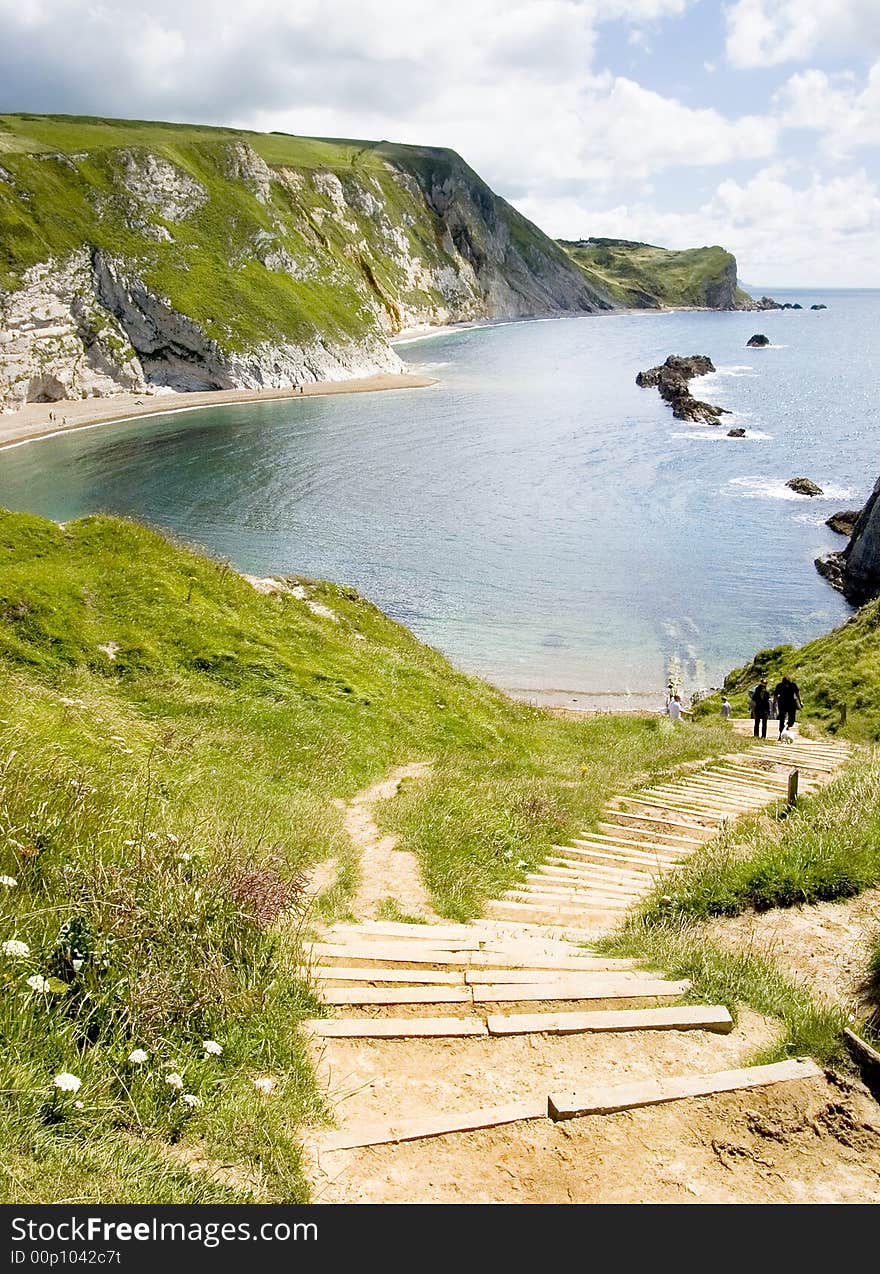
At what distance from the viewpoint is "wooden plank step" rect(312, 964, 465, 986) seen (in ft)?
22.7

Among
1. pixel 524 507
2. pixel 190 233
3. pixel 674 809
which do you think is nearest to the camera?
pixel 674 809

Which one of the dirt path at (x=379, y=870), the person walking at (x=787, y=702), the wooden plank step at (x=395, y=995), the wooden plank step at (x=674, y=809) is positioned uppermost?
the wooden plank step at (x=395, y=995)

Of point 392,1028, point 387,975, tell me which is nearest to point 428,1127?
point 392,1028

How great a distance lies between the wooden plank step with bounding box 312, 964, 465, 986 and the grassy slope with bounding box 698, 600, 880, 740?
66.5 ft

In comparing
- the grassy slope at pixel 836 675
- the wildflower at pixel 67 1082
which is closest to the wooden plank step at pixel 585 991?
the wildflower at pixel 67 1082

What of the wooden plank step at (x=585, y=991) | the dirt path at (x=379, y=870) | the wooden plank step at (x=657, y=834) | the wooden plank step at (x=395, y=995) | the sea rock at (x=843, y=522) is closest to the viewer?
the wooden plank step at (x=395, y=995)

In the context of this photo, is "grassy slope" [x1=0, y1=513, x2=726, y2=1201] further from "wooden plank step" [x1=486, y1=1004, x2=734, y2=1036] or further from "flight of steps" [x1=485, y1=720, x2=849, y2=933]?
"wooden plank step" [x1=486, y1=1004, x2=734, y2=1036]

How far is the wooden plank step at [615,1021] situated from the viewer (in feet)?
20.3

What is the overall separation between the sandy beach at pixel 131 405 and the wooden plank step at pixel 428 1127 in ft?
286

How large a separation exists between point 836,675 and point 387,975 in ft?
83.4

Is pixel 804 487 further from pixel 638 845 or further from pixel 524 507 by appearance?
pixel 638 845

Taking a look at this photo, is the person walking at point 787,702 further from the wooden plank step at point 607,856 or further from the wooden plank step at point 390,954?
the wooden plank step at point 390,954

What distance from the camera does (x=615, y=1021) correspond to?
6.26m
